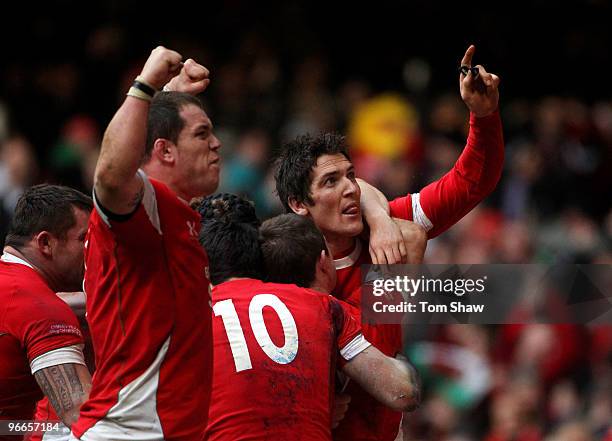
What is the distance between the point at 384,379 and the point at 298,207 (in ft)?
4.17

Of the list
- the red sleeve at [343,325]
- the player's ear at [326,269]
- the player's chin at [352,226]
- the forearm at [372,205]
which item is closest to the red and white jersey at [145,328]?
the red sleeve at [343,325]

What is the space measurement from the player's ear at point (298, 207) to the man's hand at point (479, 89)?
93 centimetres

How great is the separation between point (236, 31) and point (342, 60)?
4.29 ft

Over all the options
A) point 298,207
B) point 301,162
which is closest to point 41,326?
point 298,207

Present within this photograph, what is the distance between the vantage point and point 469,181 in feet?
19.4

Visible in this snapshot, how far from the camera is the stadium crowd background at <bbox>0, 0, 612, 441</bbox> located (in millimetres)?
9922

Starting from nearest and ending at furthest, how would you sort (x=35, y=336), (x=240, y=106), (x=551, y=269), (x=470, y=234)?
1. (x=35, y=336)
2. (x=551, y=269)
3. (x=470, y=234)
4. (x=240, y=106)

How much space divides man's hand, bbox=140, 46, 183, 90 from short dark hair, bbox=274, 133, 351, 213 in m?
1.78

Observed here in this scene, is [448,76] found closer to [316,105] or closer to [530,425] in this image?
[316,105]

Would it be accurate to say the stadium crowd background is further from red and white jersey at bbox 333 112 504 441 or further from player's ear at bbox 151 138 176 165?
player's ear at bbox 151 138 176 165

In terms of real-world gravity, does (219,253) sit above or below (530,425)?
above

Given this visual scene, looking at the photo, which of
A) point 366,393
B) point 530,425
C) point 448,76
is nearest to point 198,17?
point 448,76

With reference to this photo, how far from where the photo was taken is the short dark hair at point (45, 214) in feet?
17.2

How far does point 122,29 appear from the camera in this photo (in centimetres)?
1339
